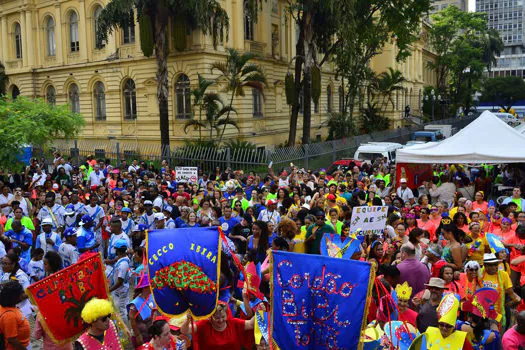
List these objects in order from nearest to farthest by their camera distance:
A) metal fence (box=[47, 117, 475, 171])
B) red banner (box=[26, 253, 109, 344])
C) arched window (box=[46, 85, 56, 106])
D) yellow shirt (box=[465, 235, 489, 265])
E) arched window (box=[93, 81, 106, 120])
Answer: red banner (box=[26, 253, 109, 344])
yellow shirt (box=[465, 235, 489, 265])
metal fence (box=[47, 117, 475, 171])
arched window (box=[93, 81, 106, 120])
arched window (box=[46, 85, 56, 106])

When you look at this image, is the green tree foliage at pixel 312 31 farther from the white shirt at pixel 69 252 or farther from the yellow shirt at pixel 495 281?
the yellow shirt at pixel 495 281

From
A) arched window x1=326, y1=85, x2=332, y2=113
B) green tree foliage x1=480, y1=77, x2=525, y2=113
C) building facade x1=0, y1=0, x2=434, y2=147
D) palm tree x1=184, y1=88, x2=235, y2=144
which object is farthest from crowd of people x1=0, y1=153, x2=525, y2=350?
green tree foliage x1=480, y1=77, x2=525, y2=113

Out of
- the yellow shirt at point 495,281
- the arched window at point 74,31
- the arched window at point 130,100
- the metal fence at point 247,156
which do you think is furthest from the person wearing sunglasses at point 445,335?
the arched window at point 74,31

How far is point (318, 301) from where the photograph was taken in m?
4.48

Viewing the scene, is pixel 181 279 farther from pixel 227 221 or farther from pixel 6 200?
pixel 6 200

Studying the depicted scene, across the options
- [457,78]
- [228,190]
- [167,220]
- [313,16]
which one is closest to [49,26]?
[313,16]

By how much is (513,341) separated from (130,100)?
87.1 ft

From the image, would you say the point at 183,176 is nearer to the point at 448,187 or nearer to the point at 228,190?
the point at 228,190

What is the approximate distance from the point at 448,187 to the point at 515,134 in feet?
6.65

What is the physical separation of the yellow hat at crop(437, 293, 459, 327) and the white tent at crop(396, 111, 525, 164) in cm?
782

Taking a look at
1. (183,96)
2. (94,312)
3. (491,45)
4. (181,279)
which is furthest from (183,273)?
(491,45)

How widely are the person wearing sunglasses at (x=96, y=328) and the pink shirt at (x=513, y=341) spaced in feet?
11.7

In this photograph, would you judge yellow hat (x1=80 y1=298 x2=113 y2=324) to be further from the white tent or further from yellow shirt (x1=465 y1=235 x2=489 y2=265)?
the white tent

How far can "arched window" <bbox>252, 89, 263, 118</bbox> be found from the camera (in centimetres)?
2892
